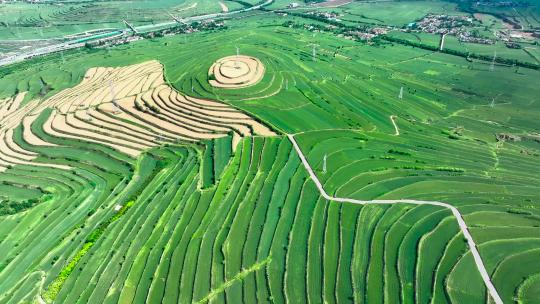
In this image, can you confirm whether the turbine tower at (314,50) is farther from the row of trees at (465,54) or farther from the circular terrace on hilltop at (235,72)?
the row of trees at (465,54)

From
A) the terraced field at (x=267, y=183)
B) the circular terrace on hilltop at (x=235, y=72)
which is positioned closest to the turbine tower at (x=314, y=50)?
the terraced field at (x=267, y=183)

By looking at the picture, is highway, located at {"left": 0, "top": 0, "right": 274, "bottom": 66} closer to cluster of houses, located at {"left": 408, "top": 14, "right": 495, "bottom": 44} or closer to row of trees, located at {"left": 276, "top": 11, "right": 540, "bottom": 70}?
row of trees, located at {"left": 276, "top": 11, "right": 540, "bottom": 70}

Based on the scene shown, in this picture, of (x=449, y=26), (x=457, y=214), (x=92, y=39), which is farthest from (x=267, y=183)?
(x=92, y=39)

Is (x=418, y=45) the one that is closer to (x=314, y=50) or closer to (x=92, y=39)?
(x=314, y=50)

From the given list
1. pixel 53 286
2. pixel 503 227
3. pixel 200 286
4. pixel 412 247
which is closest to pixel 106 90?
pixel 53 286

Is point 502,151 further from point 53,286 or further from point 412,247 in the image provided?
point 53,286

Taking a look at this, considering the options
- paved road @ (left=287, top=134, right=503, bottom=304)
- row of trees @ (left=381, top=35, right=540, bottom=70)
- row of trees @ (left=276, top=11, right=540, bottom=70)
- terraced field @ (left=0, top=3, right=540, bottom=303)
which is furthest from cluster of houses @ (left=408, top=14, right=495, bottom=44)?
paved road @ (left=287, top=134, right=503, bottom=304)
